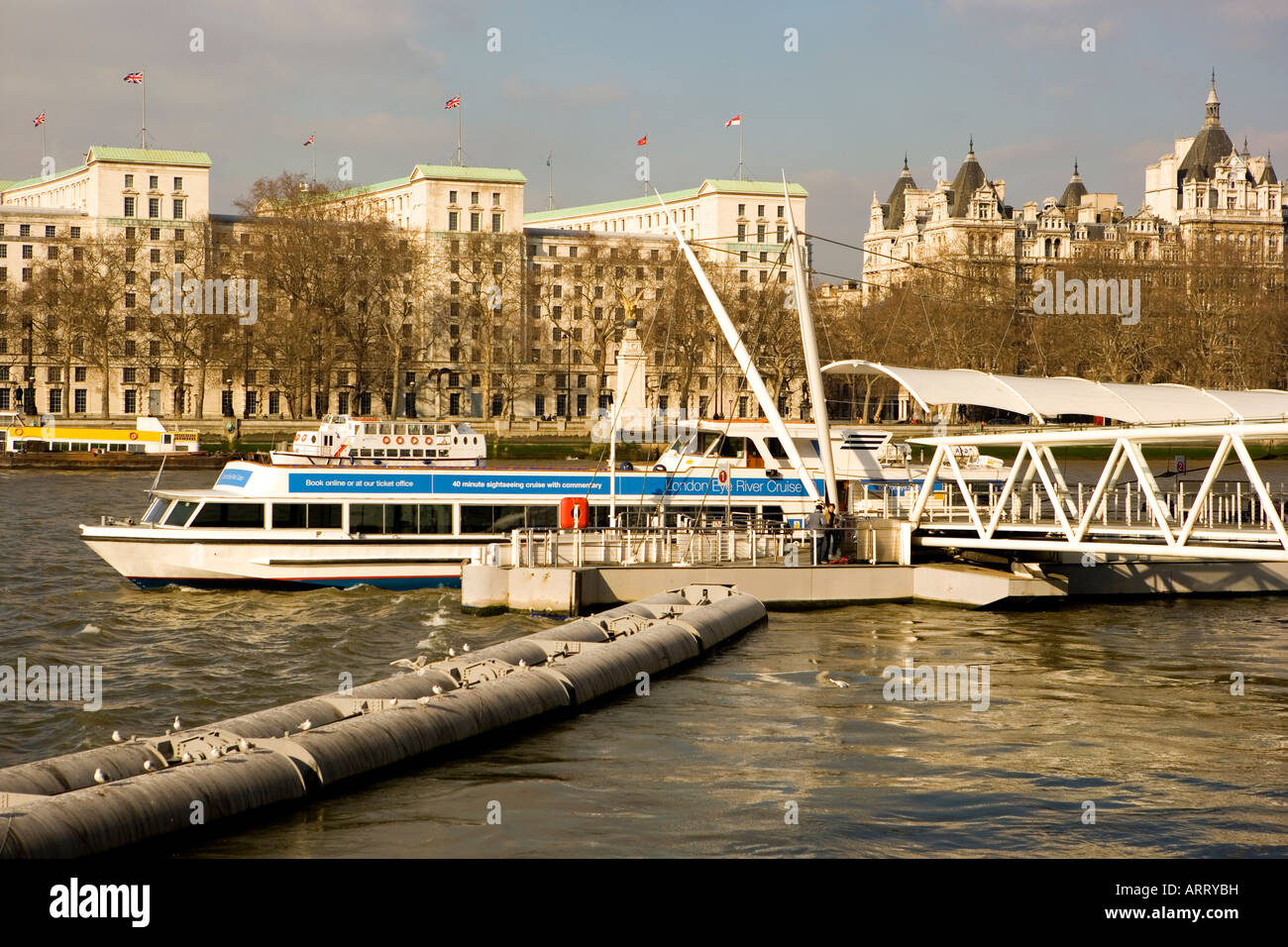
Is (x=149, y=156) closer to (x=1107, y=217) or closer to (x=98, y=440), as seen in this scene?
(x=98, y=440)

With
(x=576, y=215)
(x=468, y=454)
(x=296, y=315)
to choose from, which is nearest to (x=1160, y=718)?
(x=468, y=454)

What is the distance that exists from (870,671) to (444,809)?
11.1 meters

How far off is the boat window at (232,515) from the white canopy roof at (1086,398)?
47.7ft

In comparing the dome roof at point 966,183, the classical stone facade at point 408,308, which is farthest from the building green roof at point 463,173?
the dome roof at point 966,183

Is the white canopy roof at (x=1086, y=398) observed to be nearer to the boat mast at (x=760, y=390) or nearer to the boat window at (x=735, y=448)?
the boat mast at (x=760, y=390)

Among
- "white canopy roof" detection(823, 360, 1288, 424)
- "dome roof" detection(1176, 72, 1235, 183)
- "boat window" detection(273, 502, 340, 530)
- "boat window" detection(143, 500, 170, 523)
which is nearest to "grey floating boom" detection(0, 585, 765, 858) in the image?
"white canopy roof" detection(823, 360, 1288, 424)

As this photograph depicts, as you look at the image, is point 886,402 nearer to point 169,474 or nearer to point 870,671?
point 169,474

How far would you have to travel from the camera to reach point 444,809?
17.6m

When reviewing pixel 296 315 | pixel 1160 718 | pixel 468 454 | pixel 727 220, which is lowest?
pixel 1160 718

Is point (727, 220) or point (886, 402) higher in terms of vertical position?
point (727, 220)

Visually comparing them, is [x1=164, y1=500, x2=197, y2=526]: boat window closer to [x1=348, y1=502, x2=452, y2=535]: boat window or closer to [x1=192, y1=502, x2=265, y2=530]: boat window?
[x1=192, y1=502, x2=265, y2=530]: boat window

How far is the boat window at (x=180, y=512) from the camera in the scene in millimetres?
37031

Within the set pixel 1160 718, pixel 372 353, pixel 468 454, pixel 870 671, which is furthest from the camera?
pixel 372 353

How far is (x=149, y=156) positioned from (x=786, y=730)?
138m
